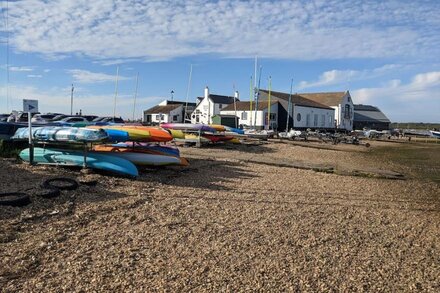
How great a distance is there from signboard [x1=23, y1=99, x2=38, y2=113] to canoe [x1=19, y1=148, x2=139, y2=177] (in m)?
1.53

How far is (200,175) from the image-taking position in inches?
545

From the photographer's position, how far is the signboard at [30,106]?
12375 millimetres

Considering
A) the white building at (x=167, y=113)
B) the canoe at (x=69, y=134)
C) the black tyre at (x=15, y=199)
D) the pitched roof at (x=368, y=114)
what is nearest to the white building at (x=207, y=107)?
the white building at (x=167, y=113)

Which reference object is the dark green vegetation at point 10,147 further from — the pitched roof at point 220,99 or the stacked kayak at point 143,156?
the pitched roof at point 220,99

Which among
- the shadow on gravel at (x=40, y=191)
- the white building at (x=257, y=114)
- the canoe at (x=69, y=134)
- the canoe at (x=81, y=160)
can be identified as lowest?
the shadow on gravel at (x=40, y=191)

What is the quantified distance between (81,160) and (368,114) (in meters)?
92.8

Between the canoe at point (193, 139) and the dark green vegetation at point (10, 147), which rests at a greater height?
the canoe at point (193, 139)

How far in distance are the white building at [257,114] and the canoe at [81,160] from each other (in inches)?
1671

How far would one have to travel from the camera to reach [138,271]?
5.38m

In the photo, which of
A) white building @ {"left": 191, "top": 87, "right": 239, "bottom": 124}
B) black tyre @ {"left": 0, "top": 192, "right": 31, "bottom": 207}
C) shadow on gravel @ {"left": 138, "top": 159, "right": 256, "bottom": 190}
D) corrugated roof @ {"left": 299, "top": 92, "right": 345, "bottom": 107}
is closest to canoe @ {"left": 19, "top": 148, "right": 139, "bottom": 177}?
shadow on gravel @ {"left": 138, "top": 159, "right": 256, "bottom": 190}

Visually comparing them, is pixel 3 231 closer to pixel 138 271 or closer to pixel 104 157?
pixel 138 271

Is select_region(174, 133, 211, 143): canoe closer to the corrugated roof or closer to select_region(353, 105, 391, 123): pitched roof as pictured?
the corrugated roof

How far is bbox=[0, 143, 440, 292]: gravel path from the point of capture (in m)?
5.27

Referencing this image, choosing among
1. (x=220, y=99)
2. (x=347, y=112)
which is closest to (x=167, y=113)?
(x=220, y=99)
